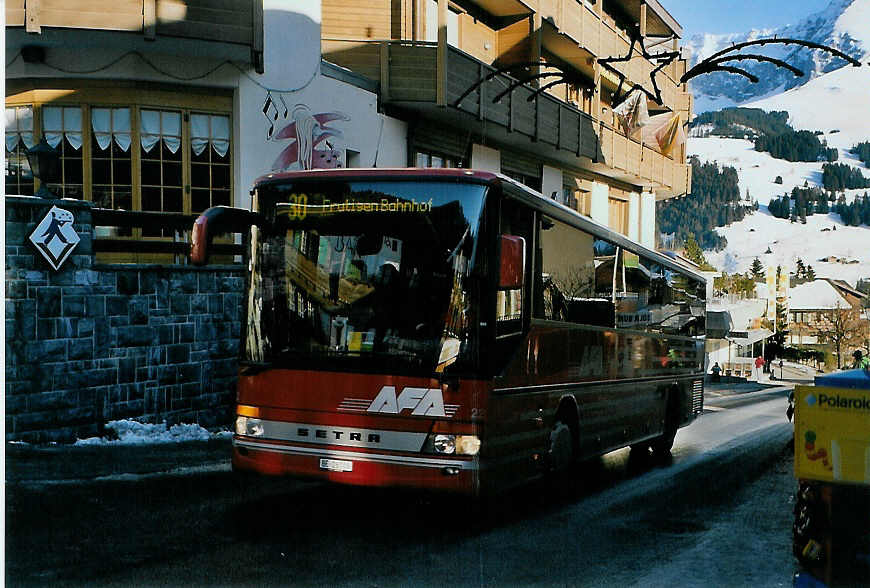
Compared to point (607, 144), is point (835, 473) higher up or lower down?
lower down

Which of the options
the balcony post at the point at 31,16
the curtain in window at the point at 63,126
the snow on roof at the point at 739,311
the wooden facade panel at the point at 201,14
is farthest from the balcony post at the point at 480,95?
the snow on roof at the point at 739,311

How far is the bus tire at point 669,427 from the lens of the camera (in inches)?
593

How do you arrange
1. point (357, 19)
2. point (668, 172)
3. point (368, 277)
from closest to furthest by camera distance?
point (368, 277)
point (357, 19)
point (668, 172)

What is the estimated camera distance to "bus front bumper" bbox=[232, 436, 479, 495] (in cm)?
798

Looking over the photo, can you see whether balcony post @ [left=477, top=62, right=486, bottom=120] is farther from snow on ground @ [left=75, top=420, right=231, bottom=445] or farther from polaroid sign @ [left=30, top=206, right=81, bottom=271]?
polaroid sign @ [left=30, top=206, right=81, bottom=271]

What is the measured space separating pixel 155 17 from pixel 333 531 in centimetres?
923

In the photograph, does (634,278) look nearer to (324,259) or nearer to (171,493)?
(324,259)

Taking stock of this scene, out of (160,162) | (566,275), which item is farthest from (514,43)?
(566,275)

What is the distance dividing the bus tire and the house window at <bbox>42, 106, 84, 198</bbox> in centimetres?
1001

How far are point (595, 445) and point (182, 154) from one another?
8.56 m

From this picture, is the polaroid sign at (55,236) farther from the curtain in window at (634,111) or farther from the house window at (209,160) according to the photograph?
the curtain in window at (634,111)

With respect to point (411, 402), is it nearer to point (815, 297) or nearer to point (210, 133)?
point (210, 133)

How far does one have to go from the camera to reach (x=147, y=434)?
1298 cm

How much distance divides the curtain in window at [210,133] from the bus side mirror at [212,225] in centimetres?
773
